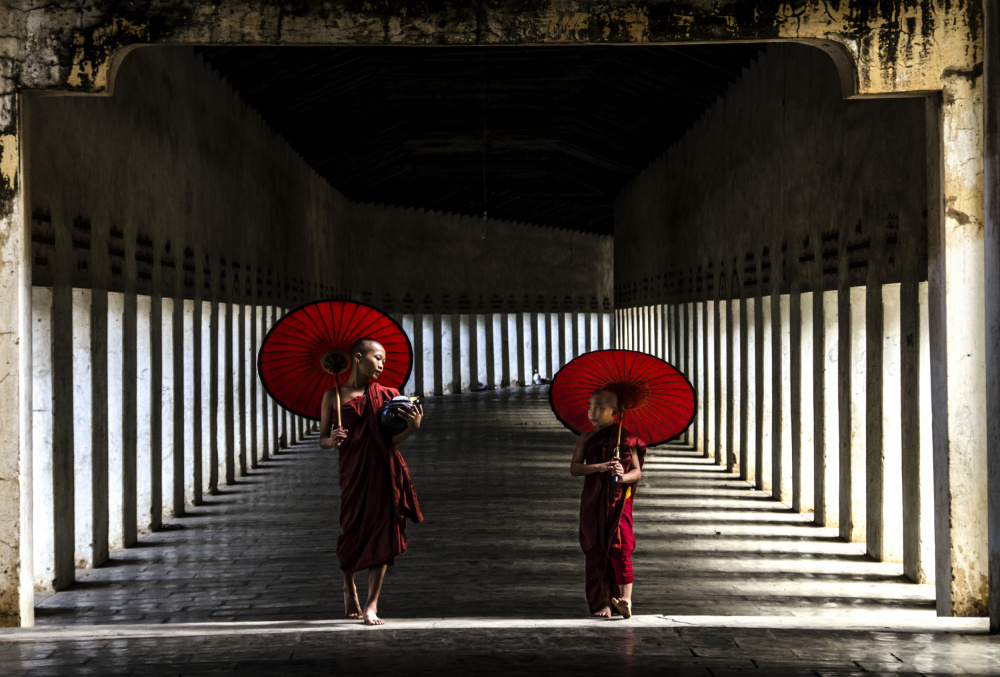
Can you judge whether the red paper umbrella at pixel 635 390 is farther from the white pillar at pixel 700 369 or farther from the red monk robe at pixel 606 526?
the white pillar at pixel 700 369

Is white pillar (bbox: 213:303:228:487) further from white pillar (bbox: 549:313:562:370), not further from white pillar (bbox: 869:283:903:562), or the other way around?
white pillar (bbox: 549:313:562:370)

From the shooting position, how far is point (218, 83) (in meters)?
14.4

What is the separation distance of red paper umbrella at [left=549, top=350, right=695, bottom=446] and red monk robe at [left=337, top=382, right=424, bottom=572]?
1.17m

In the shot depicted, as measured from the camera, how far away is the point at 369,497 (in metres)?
6.62

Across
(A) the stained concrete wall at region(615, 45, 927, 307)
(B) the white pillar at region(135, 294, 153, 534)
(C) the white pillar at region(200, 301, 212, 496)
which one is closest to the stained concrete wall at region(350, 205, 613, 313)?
(A) the stained concrete wall at region(615, 45, 927, 307)

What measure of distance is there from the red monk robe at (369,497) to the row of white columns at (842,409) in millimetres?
4163

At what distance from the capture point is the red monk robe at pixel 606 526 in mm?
6867

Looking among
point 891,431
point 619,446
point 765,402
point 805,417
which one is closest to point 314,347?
Result: point 619,446

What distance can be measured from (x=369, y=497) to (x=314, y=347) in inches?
42.3

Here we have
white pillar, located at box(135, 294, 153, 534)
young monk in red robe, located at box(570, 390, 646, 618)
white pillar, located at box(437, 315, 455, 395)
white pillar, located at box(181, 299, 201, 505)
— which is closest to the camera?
young monk in red robe, located at box(570, 390, 646, 618)

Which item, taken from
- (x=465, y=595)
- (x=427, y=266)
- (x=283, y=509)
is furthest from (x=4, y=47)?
(x=427, y=266)

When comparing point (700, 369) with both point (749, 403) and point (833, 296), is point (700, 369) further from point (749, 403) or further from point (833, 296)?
point (833, 296)

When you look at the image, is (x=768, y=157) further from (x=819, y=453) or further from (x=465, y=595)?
(x=465, y=595)

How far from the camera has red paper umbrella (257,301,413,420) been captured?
23.1ft
